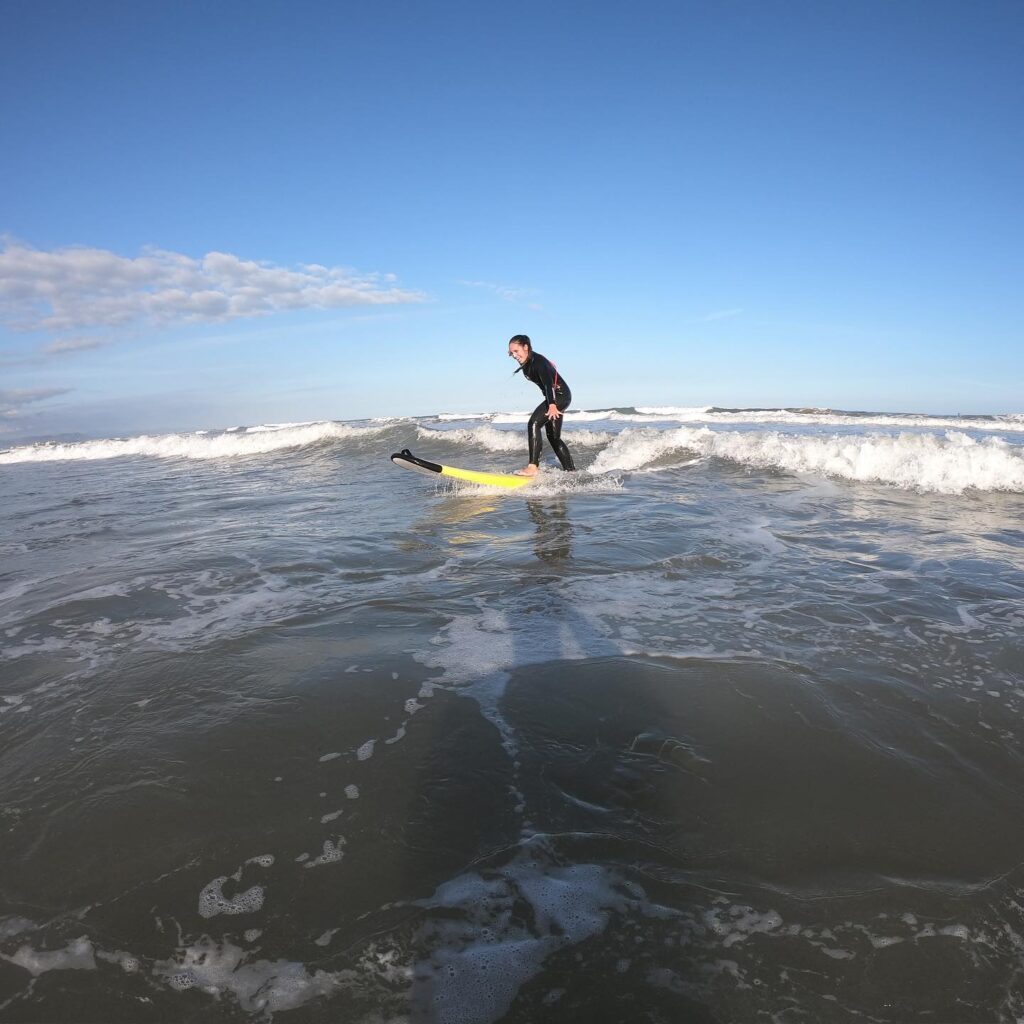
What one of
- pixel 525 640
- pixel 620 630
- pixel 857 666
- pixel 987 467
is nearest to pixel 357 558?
pixel 525 640

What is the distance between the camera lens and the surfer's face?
9227 mm

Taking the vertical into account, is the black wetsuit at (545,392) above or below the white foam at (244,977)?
above

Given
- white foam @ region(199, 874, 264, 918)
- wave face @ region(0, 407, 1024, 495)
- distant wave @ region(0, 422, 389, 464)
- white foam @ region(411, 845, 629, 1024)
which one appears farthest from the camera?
distant wave @ region(0, 422, 389, 464)

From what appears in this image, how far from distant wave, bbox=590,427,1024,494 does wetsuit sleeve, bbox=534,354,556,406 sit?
303 cm

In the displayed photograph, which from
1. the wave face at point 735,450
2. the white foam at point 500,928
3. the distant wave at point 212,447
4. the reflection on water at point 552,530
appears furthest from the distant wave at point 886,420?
the white foam at point 500,928

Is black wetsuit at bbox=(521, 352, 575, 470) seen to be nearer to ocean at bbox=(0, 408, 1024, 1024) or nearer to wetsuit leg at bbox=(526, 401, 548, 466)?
wetsuit leg at bbox=(526, 401, 548, 466)

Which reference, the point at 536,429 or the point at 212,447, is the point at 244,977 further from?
the point at 212,447

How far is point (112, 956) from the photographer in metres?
1.54

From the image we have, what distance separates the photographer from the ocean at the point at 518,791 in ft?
4.84

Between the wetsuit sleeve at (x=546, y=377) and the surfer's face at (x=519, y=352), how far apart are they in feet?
0.65

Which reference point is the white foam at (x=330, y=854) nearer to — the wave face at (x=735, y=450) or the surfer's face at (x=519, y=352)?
the surfer's face at (x=519, y=352)

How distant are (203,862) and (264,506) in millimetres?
7670

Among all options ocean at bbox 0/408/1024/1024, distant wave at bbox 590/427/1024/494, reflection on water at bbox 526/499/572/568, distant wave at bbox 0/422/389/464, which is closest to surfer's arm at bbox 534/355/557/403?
reflection on water at bbox 526/499/572/568

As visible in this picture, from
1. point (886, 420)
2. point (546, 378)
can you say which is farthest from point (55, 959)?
point (886, 420)
